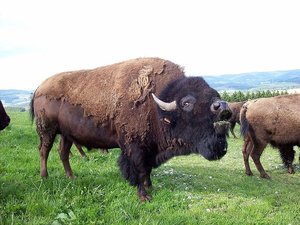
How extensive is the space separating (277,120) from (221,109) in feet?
18.0

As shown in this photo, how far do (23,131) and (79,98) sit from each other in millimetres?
7289

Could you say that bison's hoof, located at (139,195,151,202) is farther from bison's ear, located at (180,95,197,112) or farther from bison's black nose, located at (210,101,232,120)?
bison's black nose, located at (210,101,232,120)

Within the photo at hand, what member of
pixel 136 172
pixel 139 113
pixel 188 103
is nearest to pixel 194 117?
pixel 188 103

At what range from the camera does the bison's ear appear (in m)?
5.65

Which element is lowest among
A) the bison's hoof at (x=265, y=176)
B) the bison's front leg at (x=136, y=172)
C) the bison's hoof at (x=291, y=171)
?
the bison's hoof at (x=291, y=171)

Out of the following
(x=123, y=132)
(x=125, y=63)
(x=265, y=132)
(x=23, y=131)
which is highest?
(x=125, y=63)

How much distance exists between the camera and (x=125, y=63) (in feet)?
22.0

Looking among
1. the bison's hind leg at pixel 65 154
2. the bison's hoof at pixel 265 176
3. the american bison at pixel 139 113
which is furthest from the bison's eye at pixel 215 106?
the bison's hoof at pixel 265 176

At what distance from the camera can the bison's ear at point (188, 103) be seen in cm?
565

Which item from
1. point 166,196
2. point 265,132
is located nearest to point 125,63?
point 166,196

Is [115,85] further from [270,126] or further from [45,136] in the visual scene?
[270,126]

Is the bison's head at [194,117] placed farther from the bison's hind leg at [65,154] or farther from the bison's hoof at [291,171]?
the bison's hoof at [291,171]

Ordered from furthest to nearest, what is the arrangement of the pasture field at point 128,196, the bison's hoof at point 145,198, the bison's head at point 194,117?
the bison's hoof at point 145,198 < the bison's head at point 194,117 < the pasture field at point 128,196

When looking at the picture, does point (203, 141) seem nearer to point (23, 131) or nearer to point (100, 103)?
point (100, 103)
